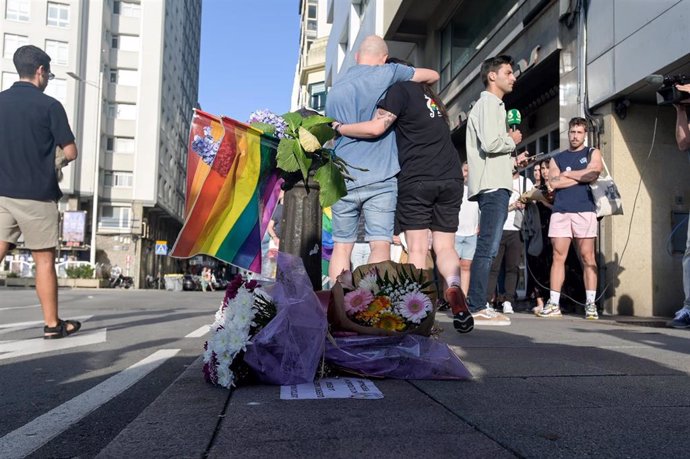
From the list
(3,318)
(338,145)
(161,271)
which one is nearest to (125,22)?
(161,271)

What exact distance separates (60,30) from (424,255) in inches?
1838

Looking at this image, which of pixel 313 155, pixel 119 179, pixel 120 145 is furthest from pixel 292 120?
pixel 120 145

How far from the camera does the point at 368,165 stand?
12.6 feet

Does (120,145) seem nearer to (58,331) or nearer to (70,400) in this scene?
(58,331)

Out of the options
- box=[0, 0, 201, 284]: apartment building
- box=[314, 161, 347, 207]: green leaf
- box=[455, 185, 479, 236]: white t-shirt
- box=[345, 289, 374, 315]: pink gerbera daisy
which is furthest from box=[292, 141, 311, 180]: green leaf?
box=[0, 0, 201, 284]: apartment building

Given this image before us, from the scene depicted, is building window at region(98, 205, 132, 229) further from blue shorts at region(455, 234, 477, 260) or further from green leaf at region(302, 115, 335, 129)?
green leaf at region(302, 115, 335, 129)

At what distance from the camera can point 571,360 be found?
9.97 feet

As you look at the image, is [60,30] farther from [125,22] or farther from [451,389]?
[451,389]

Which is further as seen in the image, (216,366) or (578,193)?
(578,193)

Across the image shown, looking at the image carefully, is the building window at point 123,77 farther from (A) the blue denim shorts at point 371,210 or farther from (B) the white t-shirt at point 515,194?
(A) the blue denim shorts at point 371,210

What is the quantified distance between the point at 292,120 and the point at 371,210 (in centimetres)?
86

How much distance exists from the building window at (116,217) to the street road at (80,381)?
43.3m

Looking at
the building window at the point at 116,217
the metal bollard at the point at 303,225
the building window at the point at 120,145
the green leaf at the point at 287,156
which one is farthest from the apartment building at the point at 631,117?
the building window at the point at 120,145

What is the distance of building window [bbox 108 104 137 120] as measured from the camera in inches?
1864
